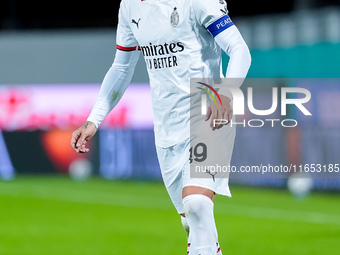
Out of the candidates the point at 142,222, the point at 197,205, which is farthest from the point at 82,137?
the point at 142,222

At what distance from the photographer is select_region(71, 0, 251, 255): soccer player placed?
16.4 feet

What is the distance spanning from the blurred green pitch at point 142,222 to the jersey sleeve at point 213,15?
4369 mm

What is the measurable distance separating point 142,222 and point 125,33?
6.91 meters

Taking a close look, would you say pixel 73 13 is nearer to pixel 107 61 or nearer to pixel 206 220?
pixel 107 61

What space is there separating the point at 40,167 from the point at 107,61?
2.95 m

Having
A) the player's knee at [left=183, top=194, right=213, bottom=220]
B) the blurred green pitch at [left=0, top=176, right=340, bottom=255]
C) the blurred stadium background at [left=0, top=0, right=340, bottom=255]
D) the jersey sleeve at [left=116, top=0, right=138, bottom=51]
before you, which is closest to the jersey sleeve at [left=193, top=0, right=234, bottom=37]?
the jersey sleeve at [left=116, top=0, right=138, bottom=51]

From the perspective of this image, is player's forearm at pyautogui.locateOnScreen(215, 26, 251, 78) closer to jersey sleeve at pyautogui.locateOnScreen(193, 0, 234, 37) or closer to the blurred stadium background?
jersey sleeve at pyautogui.locateOnScreen(193, 0, 234, 37)

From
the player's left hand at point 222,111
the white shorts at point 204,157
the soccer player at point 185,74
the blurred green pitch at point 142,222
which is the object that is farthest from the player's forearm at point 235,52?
the blurred green pitch at point 142,222

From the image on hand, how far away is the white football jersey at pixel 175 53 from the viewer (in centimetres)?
517

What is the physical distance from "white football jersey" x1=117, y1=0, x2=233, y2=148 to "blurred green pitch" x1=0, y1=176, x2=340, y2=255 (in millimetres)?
3943

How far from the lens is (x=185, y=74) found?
5211 millimetres

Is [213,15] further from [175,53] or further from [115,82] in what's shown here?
[115,82]

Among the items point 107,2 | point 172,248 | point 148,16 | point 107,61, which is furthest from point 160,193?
point 107,2

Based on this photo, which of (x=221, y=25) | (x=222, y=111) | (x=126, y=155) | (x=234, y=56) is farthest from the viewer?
(x=126, y=155)
